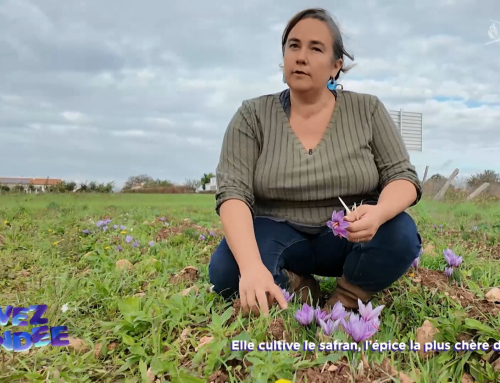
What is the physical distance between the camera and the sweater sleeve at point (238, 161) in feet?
7.20

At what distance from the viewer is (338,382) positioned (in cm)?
143

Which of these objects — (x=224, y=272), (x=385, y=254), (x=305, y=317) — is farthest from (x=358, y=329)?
(x=224, y=272)

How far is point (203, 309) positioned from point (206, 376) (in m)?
0.50

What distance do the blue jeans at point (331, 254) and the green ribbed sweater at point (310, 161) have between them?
0.31 feet

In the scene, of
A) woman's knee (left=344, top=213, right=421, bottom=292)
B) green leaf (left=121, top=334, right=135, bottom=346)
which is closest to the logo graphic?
green leaf (left=121, top=334, right=135, bottom=346)

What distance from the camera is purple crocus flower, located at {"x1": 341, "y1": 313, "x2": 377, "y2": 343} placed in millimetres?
1587

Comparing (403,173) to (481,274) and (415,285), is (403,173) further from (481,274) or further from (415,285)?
(481,274)

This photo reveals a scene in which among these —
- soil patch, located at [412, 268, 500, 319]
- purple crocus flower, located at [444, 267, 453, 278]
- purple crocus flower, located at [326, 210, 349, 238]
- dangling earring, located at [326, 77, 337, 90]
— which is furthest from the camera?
purple crocus flower, located at [444, 267, 453, 278]

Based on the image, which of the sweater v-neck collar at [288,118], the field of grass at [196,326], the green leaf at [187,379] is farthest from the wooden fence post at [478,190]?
the green leaf at [187,379]

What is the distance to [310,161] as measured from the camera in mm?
2227

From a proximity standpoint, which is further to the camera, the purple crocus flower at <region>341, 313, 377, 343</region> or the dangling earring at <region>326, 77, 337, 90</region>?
the dangling earring at <region>326, 77, 337, 90</region>

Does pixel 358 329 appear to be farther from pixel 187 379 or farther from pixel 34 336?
pixel 34 336

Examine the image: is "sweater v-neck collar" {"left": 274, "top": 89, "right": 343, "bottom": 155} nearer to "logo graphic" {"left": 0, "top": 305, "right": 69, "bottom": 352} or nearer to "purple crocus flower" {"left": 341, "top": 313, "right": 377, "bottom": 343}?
"purple crocus flower" {"left": 341, "top": 313, "right": 377, "bottom": 343}
